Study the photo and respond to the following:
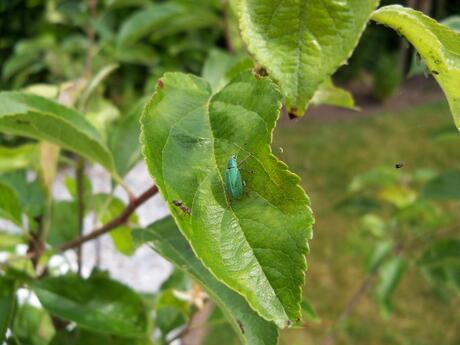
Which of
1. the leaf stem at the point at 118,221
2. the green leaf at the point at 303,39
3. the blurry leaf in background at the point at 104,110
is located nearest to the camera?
the green leaf at the point at 303,39

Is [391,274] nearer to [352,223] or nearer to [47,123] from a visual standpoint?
[47,123]

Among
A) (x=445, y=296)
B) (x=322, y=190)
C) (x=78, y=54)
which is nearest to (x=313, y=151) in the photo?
(x=322, y=190)

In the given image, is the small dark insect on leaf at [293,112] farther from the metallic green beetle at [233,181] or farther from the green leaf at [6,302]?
the green leaf at [6,302]

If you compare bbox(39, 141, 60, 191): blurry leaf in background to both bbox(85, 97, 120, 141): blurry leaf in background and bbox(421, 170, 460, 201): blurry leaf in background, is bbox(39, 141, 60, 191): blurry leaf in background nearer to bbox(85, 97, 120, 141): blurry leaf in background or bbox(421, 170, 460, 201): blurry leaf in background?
bbox(85, 97, 120, 141): blurry leaf in background

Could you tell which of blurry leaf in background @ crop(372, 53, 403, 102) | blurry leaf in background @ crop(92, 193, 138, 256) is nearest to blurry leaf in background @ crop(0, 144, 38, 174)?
blurry leaf in background @ crop(92, 193, 138, 256)

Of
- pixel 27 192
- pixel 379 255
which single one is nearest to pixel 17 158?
pixel 27 192

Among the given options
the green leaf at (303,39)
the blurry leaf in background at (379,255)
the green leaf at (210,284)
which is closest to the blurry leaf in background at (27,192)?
the green leaf at (210,284)
